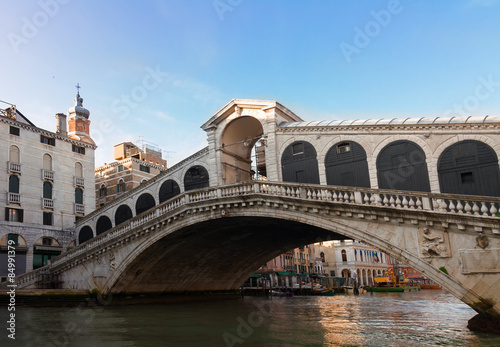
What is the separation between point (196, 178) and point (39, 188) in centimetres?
1364

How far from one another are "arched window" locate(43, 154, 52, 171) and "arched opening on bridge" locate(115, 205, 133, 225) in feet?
23.5

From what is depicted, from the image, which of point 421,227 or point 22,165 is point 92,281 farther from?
point 421,227

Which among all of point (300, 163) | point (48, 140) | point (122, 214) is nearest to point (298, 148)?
point (300, 163)

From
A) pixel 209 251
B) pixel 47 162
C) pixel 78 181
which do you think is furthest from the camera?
pixel 78 181

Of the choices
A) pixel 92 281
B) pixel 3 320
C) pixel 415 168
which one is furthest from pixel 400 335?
pixel 92 281

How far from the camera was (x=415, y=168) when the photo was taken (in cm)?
1966

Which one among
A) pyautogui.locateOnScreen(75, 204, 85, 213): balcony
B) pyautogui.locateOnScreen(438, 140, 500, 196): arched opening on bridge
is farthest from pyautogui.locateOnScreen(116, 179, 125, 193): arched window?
pyautogui.locateOnScreen(438, 140, 500, 196): arched opening on bridge

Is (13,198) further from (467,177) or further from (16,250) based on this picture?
(467,177)

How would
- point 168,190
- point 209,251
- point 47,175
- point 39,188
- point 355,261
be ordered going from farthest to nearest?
point 355,261 → point 47,175 → point 39,188 → point 209,251 → point 168,190

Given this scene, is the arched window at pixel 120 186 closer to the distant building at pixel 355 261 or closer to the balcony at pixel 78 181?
the balcony at pixel 78 181

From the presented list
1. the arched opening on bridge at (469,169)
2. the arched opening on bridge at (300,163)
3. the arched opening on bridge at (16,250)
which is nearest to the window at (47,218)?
the arched opening on bridge at (16,250)

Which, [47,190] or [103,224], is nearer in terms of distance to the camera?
[103,224]

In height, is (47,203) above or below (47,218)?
above

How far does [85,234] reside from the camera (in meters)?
34.0
